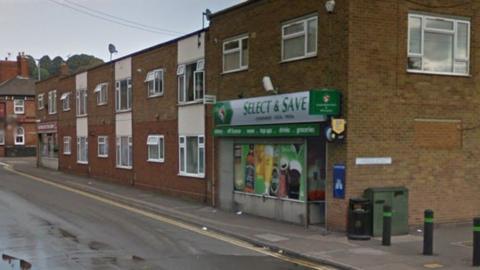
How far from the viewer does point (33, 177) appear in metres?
35.2

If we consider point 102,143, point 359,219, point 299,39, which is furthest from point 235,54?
point 102,143

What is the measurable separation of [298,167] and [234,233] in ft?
8.93

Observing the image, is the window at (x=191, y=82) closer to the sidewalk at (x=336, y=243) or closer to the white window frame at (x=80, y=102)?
the sidewalk at (x=336, y=243)

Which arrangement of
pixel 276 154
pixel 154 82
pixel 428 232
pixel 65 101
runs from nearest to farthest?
1. pixel 428 232
2. pixel 276 154
3. pixel 154 82
4. pixel 65 101

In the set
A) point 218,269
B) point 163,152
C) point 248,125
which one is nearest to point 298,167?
point 248,125

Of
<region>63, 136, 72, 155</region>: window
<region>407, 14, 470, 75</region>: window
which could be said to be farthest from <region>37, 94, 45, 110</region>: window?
<region>407, 14, 470, 75</region>: window

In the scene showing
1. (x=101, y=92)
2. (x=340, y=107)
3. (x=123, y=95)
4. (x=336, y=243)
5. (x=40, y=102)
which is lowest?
(x=336, y=243)

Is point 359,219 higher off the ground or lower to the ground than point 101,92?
lower

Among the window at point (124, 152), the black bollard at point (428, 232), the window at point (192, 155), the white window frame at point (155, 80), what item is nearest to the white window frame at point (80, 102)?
the window at point (124, 152)

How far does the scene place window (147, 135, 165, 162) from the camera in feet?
81.5

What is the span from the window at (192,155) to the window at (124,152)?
20.0 feet

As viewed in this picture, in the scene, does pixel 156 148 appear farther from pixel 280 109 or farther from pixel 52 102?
pixel 52 102

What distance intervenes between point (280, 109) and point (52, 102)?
99.6 feet

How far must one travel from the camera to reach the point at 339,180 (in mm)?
13773
